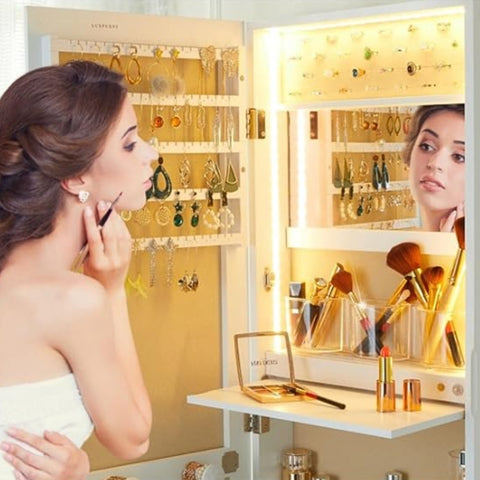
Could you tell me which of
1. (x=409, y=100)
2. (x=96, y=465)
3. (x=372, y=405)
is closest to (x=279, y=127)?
(x=409, y=100)

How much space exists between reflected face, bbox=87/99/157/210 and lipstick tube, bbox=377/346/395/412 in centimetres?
48

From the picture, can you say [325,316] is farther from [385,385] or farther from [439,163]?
[439,163]

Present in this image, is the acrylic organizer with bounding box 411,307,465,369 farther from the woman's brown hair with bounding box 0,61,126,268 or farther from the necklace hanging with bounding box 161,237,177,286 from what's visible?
the woman's brown hair with bounding box 0,61,126,268

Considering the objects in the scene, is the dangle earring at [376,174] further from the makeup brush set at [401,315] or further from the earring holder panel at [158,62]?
the earring holder panel at [158,62]

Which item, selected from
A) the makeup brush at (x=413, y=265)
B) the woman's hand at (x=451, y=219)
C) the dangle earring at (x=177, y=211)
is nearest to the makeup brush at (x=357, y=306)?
the makeup brush at (x=413, y=265)

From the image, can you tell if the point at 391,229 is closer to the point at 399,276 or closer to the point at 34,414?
the point at 399,276

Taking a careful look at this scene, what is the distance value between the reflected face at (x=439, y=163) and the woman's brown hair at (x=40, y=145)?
2.00 ft

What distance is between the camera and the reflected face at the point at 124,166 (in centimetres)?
166

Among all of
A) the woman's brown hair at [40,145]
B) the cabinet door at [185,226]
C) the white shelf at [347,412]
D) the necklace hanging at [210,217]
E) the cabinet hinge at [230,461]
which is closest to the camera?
the woman's brown hair at [40,145]

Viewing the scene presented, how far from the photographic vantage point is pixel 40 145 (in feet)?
5.22

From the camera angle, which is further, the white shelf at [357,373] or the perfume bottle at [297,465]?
the perfume bottle at [297,465]

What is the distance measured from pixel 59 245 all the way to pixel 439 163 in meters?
0.67

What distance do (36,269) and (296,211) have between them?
680 mm

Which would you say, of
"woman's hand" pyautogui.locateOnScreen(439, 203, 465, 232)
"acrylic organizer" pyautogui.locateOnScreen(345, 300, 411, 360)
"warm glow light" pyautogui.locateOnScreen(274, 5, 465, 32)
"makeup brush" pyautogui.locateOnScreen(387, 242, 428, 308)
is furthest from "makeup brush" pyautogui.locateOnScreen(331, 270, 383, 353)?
"warm glow light" pyautogui.locateOnScreen(274, 5, 465, 32)
